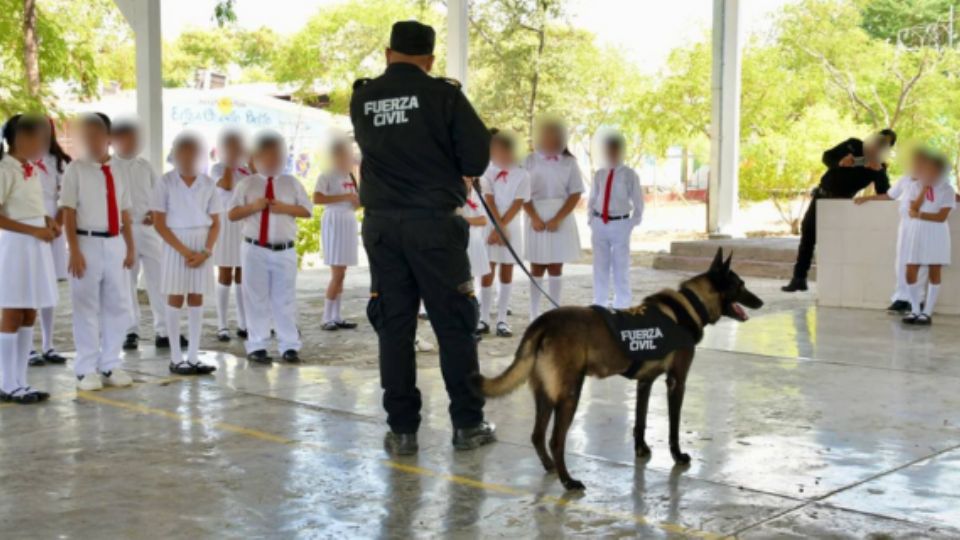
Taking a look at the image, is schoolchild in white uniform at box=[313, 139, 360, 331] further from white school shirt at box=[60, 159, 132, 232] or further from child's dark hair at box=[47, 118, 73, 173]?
white school shirt at box=[60, 159, 132, 232]

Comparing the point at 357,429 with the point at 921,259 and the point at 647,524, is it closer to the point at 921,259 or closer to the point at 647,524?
the point at 647,524

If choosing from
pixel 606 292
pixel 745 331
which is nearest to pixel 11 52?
pixel 606 292

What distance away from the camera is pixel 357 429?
6551 mm

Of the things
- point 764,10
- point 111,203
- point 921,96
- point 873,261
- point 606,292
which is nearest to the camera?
point 111,203

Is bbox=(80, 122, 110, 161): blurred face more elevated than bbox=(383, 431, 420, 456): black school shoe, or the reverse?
bbox=(80, 122, 110, 161): blurred face

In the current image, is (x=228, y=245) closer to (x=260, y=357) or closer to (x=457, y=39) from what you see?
(x=260, y=357)

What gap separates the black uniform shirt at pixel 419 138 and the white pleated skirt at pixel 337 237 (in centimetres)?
496

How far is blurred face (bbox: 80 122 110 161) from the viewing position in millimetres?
7570

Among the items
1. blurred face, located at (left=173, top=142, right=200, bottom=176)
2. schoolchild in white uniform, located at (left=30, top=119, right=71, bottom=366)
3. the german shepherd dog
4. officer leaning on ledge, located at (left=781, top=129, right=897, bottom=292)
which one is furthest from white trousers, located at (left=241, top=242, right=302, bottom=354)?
officer leaning on ledge, located at (left=781, top=129, right=897, bottom=292)

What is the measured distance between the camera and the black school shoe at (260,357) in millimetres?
8914

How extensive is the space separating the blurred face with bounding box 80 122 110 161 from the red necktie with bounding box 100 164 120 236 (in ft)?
0.36

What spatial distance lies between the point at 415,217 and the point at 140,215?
4.53 metres

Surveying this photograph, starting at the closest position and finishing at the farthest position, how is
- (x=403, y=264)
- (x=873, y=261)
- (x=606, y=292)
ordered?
(x=403, y=264) → (x=606, y=292) → (x=873, y=261)

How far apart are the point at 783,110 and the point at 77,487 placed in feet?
72.3
